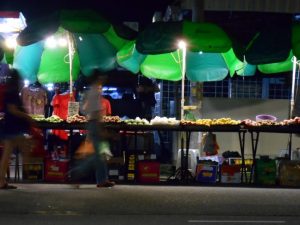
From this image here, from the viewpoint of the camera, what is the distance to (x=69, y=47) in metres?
10.8

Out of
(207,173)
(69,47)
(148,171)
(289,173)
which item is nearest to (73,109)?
(69,47)

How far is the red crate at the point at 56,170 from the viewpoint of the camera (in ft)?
30.1

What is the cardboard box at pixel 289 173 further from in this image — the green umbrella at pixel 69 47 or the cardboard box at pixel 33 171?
the cardboard box at pixel 33 171

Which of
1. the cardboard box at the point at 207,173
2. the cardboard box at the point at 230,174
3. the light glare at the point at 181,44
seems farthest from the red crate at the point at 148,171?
the light glare at the point at 181,44

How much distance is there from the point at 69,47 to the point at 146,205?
5.04 metres

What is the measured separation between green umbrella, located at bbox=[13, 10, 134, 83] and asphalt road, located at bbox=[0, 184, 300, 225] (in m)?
2.99

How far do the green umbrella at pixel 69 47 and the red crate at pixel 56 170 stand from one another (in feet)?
7.78

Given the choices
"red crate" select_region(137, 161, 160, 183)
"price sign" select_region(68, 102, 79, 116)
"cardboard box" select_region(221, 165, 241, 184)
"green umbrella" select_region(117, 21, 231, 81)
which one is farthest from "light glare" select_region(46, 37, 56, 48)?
"cardboard box" select_region(221, 165, 241, 184)

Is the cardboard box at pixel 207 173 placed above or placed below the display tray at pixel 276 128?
below

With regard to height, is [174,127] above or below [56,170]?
above

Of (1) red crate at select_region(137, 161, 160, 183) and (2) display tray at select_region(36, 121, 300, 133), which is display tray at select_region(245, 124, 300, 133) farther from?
(1) red crate at select_region(137, 161, 160, 183)

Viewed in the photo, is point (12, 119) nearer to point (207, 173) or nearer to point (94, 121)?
point (94, 121)

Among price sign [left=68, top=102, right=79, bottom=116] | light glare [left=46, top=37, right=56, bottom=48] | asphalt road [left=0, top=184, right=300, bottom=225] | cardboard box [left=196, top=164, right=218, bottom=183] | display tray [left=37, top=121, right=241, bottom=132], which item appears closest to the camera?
asphalt road [left=0, top=184, right=300, bottom=225]

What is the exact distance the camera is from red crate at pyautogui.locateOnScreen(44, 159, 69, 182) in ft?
30.1
